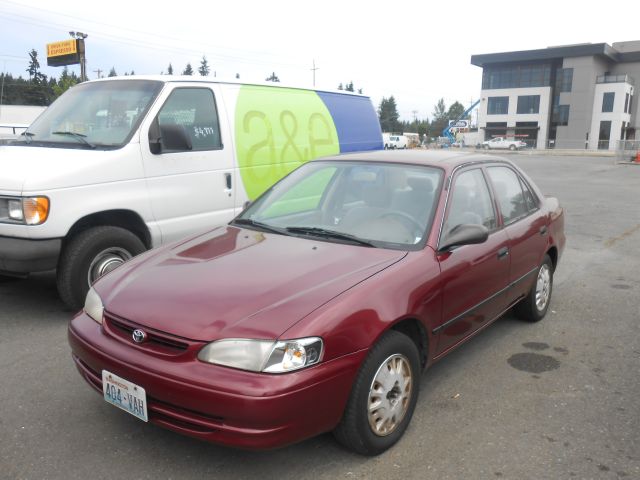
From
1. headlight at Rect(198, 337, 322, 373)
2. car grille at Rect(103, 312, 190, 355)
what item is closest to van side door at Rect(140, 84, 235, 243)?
car grille at Rect(103, 312, 190, 355)

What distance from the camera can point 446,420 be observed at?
3.22m

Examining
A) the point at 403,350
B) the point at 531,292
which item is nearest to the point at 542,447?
the point at 403,350

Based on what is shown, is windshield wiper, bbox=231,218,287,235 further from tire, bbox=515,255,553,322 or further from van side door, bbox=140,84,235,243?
tire, bbox=515,255,553,322

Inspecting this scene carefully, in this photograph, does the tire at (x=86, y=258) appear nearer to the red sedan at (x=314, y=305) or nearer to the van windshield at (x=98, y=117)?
the van windshield at (x=98, y=117)

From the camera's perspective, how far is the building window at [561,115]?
73438 mm

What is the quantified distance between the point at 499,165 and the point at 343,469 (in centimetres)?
286

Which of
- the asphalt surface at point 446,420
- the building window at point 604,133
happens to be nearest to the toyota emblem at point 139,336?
the asphalt surface at point 446,420

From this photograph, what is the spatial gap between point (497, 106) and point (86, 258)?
82.4m

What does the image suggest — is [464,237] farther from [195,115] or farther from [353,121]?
[353,121]

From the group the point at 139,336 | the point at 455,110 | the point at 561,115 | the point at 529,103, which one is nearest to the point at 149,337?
the point at 139,336

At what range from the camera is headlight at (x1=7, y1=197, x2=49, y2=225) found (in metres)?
4.25

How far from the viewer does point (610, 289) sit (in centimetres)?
598

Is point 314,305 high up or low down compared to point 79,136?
down

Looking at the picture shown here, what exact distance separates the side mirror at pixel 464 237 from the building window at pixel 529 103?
80.7 meters
